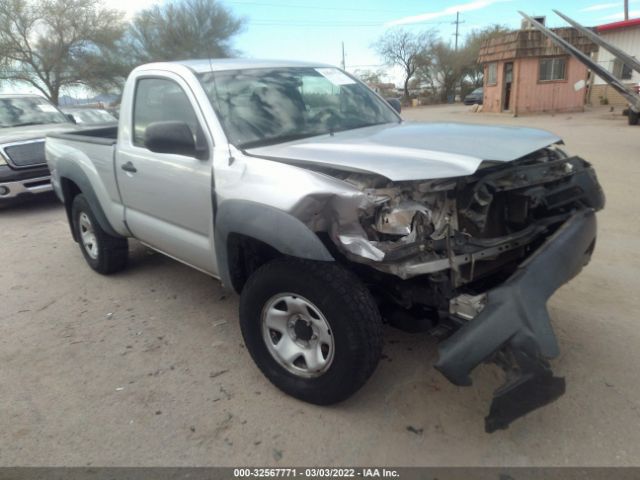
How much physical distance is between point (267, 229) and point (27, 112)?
330 inches

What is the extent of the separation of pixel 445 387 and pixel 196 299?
231cm

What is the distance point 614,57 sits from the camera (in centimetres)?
2323

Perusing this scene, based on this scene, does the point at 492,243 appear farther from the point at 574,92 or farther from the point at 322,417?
the point at 574,92

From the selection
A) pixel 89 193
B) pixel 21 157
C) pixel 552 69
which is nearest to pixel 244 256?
pixel 89 193

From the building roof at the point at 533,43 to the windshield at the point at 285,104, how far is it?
2128cm

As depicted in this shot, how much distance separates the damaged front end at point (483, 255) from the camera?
2.18m

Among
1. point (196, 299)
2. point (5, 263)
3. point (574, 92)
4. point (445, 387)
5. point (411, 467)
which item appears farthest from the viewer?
point (574, 92)

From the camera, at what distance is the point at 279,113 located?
339cm

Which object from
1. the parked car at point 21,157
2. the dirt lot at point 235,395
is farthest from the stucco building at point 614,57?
the parked car at point 21,157

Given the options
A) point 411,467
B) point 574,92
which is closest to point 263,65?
point 411,467

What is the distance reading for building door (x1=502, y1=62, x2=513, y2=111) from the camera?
23.5 metres

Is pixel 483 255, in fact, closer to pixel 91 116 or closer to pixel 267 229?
pixel 267 229

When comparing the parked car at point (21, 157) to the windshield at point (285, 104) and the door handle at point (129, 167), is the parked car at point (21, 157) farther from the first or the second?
the windshield at point (285, 104)

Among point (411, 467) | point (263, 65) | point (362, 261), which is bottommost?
point (411, 467)
